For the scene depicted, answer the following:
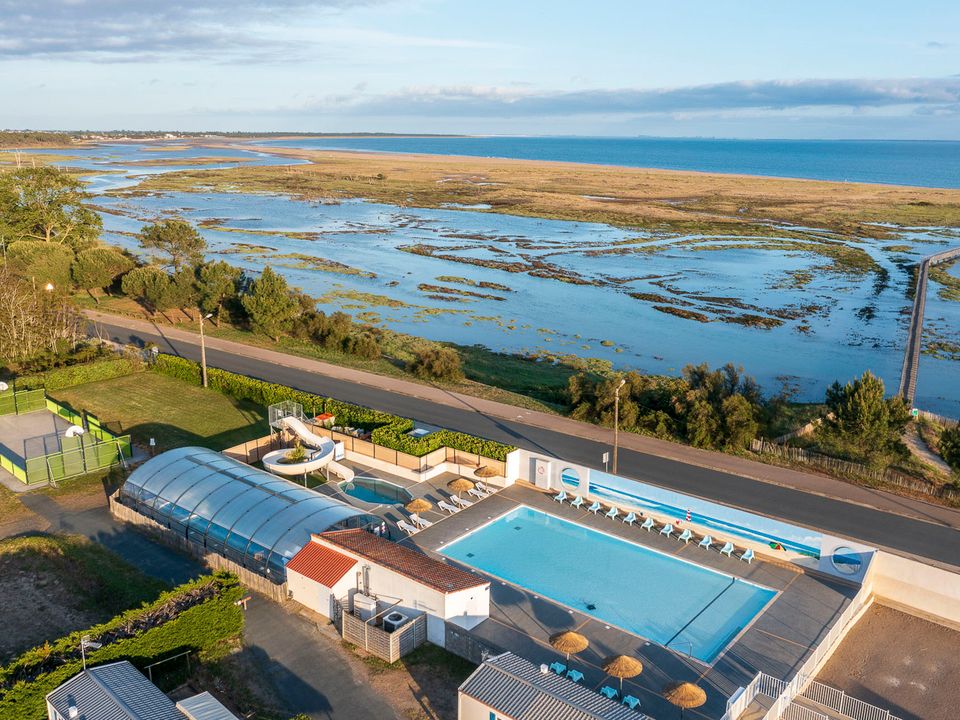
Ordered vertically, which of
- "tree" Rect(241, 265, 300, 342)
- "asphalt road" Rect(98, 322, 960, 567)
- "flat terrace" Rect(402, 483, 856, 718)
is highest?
"tree" Rect(241, 265, 300, 342)

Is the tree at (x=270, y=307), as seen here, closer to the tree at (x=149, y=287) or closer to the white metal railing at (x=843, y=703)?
the tree at (x=149, y=287)

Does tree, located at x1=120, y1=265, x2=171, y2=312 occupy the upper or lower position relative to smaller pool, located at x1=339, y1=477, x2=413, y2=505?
upper

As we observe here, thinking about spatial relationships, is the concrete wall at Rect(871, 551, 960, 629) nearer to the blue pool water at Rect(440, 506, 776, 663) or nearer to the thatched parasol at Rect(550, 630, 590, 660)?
the blue pool water at Rect(440, 506, 776, 663)

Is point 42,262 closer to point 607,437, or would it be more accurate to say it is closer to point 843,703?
point 607,437

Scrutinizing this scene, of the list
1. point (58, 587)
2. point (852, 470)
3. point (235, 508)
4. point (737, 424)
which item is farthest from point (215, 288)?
point (852, 470)

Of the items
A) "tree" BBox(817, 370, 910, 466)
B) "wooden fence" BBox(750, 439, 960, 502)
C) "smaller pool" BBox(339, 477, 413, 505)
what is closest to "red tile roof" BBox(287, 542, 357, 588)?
"smaller pool" BBox(339, 477, 413, 505)

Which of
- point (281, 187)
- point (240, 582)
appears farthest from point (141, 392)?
point (281, 187)

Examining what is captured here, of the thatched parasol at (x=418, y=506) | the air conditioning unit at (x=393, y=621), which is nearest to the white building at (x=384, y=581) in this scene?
the air conditioning unit at (x=393, y=621)
